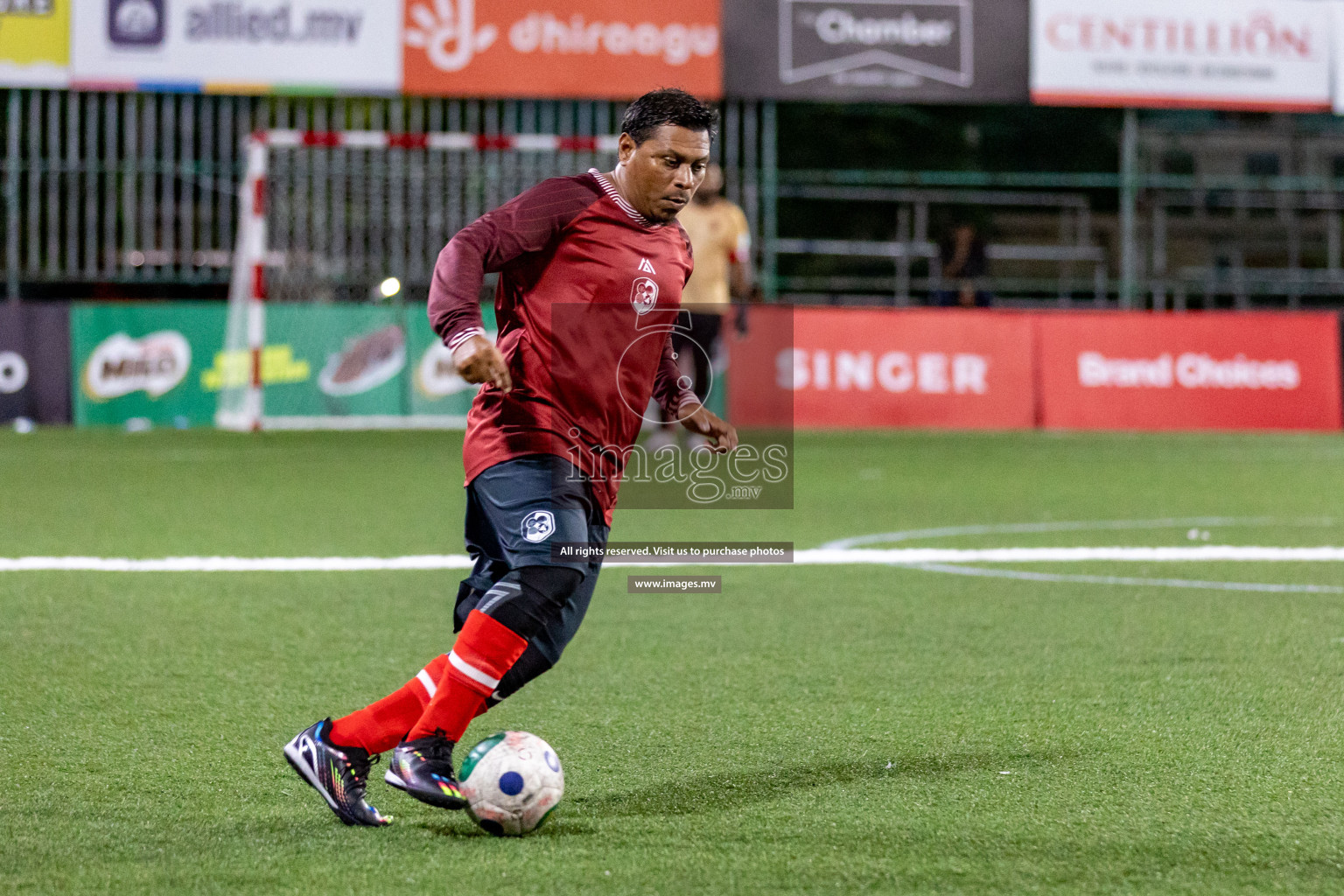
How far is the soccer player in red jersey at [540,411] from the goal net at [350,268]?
11.0 metres

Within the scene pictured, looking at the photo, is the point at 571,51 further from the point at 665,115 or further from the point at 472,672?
the point at 472,672

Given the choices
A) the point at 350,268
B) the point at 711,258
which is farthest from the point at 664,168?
the point at 350,268

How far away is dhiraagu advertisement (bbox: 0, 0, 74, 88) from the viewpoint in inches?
668

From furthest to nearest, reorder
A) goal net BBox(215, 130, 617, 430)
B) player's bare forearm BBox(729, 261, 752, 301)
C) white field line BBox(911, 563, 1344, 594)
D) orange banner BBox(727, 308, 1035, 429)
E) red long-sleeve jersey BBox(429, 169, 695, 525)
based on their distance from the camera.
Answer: orange banner BBox(727, 308, 1035, 429)
goal net BBox(215, 130, 617, 430)
player's bare forearm BBox(729, 261, 752, 301)
white field line BBox(911, 563, 1344, 594)
red long-sleeve jersey BBox(429, 169, 695, 525)

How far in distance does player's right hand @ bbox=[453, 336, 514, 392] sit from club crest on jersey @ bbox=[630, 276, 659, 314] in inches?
21.2

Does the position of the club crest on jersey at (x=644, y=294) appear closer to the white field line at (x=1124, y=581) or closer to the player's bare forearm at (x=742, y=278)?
the white field line at (x=1124, y=581)

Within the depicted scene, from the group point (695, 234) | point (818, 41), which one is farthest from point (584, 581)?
point (818, 41)

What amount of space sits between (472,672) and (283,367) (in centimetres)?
1312

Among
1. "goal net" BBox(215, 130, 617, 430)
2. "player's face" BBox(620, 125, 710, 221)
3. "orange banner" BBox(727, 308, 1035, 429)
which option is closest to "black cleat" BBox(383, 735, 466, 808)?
"player's face" BBox(620, 125, 710, 221)

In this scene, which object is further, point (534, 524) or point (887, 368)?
point (887, 368)

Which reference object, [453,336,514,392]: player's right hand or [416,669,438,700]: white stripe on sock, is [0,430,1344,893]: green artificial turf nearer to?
[416,669,438,700]: white stripe on sock

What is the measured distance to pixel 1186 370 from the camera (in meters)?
17.1

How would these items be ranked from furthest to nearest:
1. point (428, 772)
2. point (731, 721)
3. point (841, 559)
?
point (841, 559) → point (731, 721) → point (428, 772)

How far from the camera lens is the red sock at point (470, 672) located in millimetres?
3449
